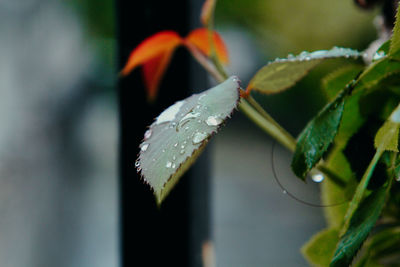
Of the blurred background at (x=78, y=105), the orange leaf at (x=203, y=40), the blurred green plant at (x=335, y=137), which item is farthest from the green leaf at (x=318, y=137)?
the blurred background at (x=78, y=105)

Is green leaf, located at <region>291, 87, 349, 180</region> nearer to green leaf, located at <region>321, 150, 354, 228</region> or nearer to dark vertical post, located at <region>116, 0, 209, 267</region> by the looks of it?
green leaf, located at <region>321, 150, 354, 228</region>

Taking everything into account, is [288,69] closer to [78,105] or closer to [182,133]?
[182,133]

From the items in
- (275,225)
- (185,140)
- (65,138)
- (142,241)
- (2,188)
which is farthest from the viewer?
(275,225)

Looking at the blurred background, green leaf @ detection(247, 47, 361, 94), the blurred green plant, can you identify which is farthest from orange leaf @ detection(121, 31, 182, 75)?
the blurred background

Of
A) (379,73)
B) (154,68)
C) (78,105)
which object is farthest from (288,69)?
(78,105)

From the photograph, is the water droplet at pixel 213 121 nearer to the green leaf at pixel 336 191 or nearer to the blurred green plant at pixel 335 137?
the blurred green plant at pixel 335 137

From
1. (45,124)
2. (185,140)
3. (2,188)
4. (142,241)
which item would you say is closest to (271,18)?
(45,124)

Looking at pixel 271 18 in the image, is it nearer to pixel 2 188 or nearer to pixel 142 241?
pixel 2 188
